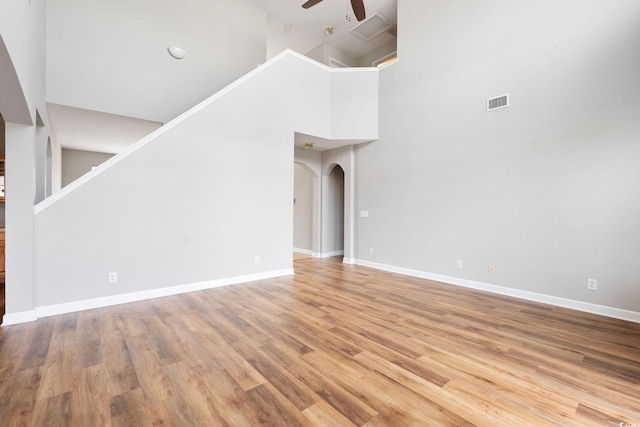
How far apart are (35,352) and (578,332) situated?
492 centimetres

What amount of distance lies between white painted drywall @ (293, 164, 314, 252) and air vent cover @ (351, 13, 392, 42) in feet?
12.2

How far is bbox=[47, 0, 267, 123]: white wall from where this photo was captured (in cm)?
436

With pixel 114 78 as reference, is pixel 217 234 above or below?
below

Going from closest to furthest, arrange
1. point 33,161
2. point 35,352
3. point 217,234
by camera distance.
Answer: point 35,352
point 33,161
point 217,234

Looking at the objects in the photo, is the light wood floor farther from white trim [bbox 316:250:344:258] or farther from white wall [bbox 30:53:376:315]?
white trim [bbox 316:250:344:258]

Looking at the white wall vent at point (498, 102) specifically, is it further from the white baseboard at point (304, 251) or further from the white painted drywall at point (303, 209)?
the white baseboard at point (304, 251)

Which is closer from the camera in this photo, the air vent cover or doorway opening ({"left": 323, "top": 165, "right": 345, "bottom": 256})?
the air vent cover

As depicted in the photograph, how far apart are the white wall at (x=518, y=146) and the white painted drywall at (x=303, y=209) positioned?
101 inches

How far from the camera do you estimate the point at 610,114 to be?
317 cm

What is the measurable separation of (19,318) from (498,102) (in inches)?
253

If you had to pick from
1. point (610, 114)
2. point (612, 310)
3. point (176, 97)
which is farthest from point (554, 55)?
point (176, 97)

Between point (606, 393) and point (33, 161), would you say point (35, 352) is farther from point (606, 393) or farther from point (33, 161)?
point (606, 393)

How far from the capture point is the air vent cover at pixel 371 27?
6477 mm

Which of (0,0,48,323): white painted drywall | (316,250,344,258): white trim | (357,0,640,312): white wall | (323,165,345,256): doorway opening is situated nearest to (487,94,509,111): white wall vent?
(357,0,640,312): white wall
